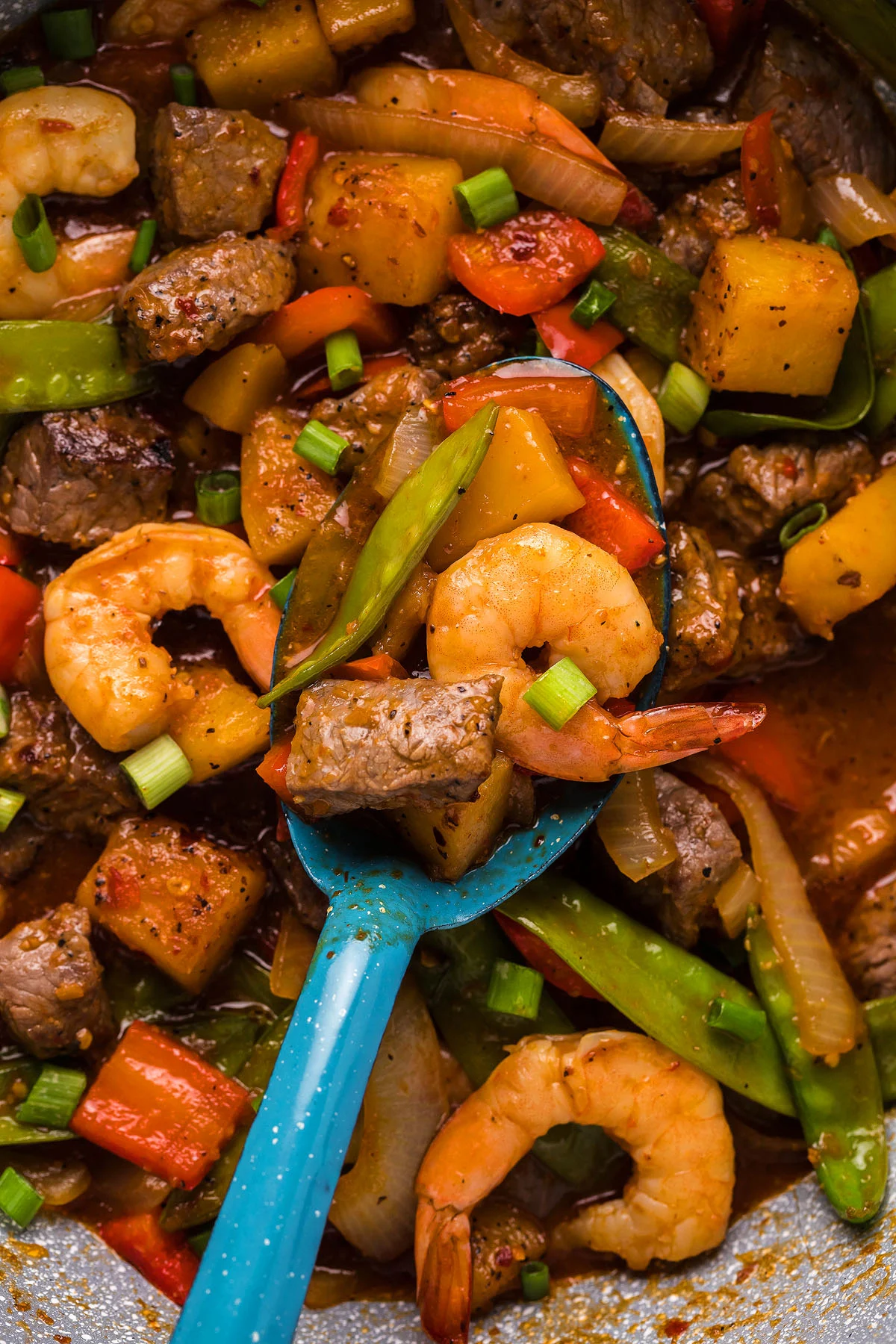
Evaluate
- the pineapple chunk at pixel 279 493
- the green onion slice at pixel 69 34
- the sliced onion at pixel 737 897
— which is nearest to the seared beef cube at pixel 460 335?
the pineapple chunk at pixel 279 493

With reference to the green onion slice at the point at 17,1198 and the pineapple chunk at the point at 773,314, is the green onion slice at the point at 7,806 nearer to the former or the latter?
the green onion slice at the point at 17,1198

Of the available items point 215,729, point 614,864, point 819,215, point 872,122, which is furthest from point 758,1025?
point 872,122

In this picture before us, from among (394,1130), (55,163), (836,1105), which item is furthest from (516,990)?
(55,163)

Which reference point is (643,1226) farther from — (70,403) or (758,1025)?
(70,403)

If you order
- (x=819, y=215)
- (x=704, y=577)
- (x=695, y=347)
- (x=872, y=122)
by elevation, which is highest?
(x=872, y=122)

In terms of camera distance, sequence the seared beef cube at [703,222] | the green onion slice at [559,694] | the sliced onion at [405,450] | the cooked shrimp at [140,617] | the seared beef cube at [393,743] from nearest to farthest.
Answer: the seared beef cube at [393,743]
the green onion slice at [559,694]
the sliced onion at [405,450]
the cooked shrimp at [140,617]
the seared beef cube at [703,222]

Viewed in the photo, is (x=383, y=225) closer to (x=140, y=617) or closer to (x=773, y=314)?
(x=773, y=314)

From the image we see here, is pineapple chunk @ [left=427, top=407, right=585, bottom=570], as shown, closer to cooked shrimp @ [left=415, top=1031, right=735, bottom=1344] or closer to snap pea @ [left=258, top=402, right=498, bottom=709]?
snap pea @ [left=258, top=402, right=498, bottom=709]
